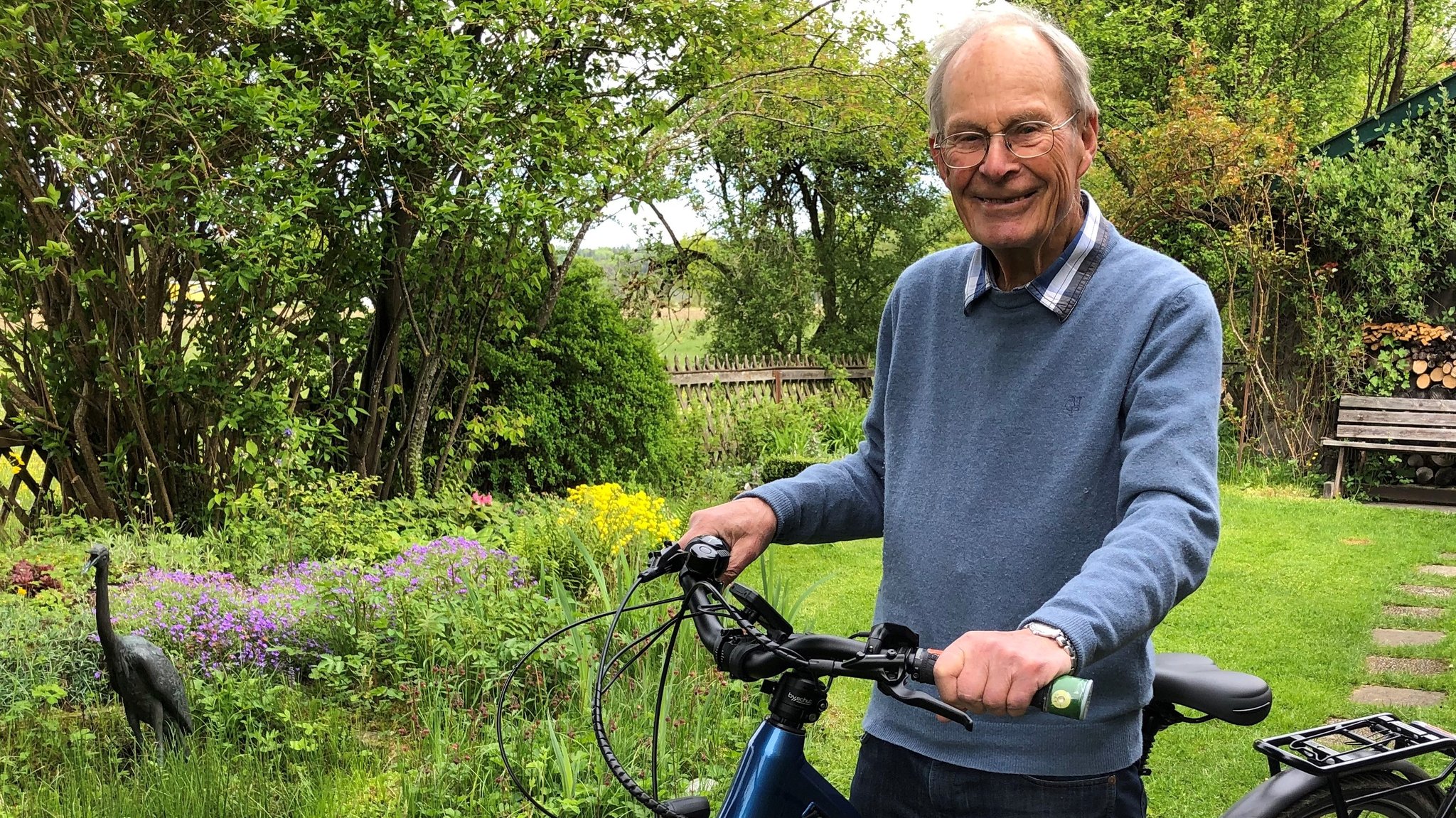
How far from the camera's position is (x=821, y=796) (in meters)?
1.67

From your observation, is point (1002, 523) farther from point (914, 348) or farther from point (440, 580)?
point (440, 580)

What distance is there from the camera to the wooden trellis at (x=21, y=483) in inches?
246

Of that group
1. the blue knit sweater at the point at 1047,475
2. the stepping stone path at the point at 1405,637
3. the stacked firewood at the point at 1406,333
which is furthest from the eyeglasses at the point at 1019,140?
the stacked firewood at the point at 1406,333

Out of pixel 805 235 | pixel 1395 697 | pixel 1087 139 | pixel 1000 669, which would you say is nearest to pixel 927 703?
pixel 1000 669

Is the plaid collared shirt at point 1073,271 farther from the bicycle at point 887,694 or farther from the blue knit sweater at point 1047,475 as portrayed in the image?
the bicycle at point 887,694

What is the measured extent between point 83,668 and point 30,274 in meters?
2.72

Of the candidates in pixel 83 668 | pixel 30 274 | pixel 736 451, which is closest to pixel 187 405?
pixel 30 274

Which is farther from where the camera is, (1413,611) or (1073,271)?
(1413,611)

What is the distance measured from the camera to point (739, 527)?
1732 millimetres

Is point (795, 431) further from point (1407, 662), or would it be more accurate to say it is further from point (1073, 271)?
point (1073, 271)

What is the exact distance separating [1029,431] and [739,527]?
448mm

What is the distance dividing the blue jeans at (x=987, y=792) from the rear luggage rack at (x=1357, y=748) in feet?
3.10

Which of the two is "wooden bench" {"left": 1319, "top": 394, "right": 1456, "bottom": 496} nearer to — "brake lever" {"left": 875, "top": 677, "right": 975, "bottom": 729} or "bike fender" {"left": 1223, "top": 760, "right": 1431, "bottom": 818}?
"bike fender" {"left": 1223, "top": 760, "right": 1431, "bottom": 818}

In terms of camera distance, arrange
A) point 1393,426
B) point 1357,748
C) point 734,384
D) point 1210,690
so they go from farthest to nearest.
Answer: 1. point 734,384
2. point 1393,426
3. point 1357,748
4. point 1210,690
